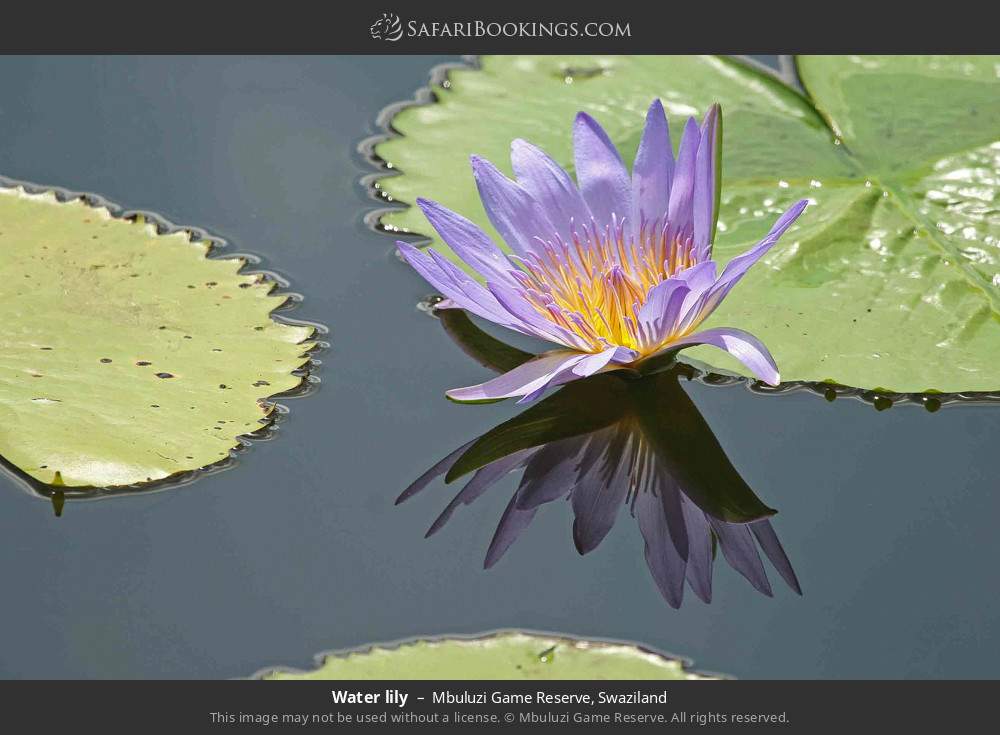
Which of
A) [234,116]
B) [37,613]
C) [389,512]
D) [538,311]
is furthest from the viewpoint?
[234,116]

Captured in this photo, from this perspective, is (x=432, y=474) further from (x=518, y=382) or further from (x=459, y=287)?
(x=459, y=287)

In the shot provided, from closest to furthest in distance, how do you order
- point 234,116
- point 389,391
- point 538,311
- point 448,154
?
point 538,311 → point 389,391 → point 448,154 → point 234,116

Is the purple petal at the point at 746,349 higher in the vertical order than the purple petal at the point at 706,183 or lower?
lower

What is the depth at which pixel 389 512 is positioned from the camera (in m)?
2.37

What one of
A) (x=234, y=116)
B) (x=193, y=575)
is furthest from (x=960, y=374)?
(x=234, y=116)

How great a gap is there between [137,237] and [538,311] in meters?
1.27

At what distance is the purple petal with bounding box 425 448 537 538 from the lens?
7.74ft

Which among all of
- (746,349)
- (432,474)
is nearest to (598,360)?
(746,349)

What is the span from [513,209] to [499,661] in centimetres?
109

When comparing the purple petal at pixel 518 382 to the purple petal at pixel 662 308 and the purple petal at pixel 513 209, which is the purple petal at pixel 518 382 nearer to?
the purple petal at pixel 662 308

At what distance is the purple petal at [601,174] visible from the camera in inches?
104

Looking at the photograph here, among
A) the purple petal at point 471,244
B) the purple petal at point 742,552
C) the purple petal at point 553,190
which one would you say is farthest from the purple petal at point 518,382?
the purple petal at point 742,552

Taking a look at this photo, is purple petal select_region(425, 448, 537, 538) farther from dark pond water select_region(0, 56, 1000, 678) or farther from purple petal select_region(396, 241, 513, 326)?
purple petal select_region(396, 241, 513, 326)
